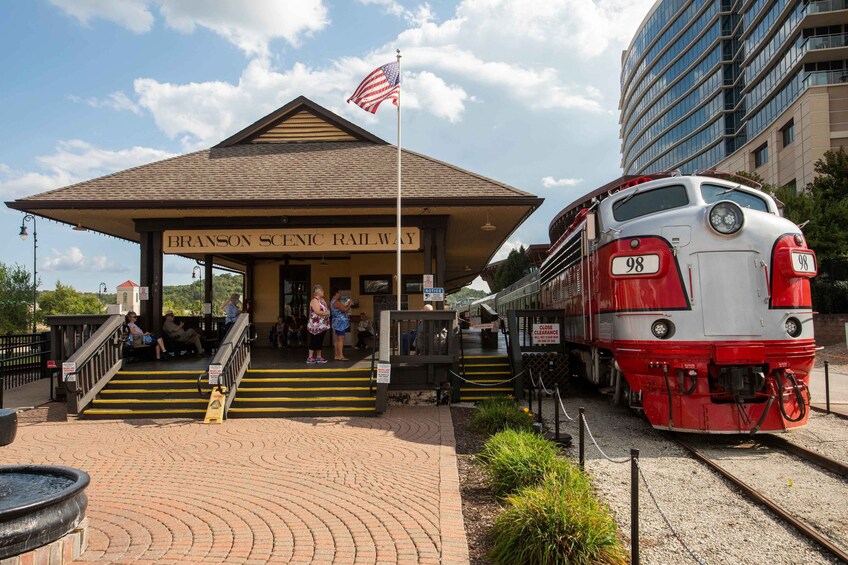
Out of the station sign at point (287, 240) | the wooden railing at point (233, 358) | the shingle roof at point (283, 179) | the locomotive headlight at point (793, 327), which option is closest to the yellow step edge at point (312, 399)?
the wooden railing at point (233, 358)

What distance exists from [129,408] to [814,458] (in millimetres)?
10388

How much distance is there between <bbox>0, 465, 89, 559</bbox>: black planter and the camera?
3.83 m

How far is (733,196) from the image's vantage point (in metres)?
9.02

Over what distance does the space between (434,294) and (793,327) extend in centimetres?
711

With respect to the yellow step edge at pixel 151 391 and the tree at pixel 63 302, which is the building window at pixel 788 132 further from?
the tree at pixel 63 302

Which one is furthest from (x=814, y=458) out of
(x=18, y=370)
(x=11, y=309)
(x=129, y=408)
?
(x=11, y=309)

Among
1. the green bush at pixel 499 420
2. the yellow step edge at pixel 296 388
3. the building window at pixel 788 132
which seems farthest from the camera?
the building window at pixel 788 132

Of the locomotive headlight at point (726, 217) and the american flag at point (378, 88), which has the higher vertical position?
the american flag at point (378, 88)

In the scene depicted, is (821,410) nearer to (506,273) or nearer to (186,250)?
(186,250)

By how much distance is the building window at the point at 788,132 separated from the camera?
142 feet

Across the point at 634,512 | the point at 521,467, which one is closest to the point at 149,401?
the point at 521,467

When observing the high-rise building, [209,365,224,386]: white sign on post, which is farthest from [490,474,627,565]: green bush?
the high-rise building

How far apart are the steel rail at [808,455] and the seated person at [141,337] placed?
Answer: 38.9ft

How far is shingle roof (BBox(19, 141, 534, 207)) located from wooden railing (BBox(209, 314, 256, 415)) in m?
2.97
